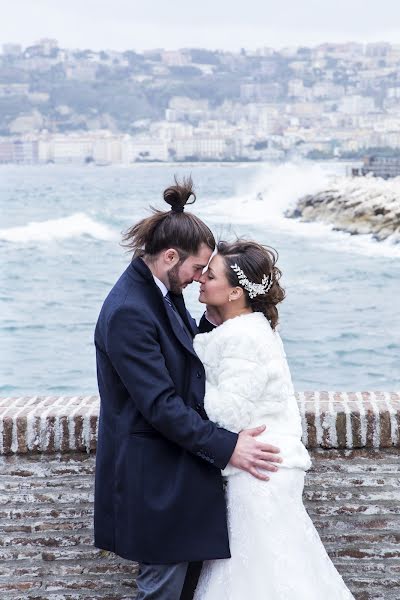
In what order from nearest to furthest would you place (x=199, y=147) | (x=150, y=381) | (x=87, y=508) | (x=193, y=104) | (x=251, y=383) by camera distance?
(x=150, y=381), (x=251, y=383), (x=87, y=508), (x=199, y=147), (x=193, y=104)

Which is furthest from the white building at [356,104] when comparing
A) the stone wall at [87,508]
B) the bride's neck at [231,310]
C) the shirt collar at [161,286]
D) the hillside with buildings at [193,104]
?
the shirt collar at [161,286]

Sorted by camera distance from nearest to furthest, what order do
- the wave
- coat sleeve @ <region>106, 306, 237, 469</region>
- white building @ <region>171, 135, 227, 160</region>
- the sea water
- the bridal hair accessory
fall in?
coat sleeve @ <region>106, 306, 237, 469</region>, the bridal hair accessory, the sea water, the wave, white building @ <region>171, 135, 227, 160</region>

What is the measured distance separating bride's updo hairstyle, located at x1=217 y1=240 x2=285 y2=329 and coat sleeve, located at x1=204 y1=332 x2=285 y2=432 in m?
0.14

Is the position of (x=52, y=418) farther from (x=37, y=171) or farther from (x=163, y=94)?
(x=37, y=171)

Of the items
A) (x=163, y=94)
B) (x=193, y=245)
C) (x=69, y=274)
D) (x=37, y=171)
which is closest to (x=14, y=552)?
(x=193, y=245)

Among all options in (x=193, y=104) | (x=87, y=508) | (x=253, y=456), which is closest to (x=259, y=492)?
(x=253, y=456)

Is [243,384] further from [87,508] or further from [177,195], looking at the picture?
[87,508]

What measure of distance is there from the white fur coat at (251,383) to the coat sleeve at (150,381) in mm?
97

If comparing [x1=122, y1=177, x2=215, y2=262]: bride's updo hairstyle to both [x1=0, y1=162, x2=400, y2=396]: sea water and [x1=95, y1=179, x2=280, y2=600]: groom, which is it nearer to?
[x1=95, y1=179, x2=280, y2=600]: groom

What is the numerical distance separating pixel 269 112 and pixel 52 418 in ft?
Result: 285

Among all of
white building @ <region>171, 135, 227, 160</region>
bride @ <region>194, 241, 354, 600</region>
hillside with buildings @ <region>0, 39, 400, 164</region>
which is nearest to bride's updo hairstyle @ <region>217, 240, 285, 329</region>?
bride @ <region>194, 241, 354, 600</region>

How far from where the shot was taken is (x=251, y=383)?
2.51 metres

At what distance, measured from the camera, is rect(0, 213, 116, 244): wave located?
162 feet

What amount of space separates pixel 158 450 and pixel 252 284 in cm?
52
